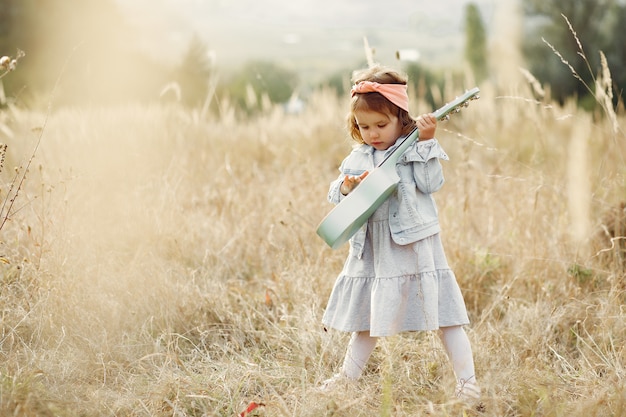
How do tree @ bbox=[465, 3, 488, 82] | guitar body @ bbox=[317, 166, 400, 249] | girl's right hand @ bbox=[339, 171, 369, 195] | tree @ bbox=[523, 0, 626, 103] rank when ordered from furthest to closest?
tree @ bbox=[465, 3, 488, 82], tree @ bbox=[523, 0, 626, 103], girl's right hand @ bbox=[339, 171, 369, 195], guitar body @ bbox=[317, 166, 400, 249]

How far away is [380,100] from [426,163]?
29cm

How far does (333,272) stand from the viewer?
150 inches

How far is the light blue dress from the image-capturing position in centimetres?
262

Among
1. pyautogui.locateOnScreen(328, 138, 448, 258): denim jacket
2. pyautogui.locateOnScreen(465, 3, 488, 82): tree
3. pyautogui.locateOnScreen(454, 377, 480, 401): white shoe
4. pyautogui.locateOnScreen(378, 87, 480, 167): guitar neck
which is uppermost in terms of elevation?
pyautogui.locateOnScreen(378, 87, 480, 167): guitar neck

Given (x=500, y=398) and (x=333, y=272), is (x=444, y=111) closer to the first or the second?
(x=500, y=398)

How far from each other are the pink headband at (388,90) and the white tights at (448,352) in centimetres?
88

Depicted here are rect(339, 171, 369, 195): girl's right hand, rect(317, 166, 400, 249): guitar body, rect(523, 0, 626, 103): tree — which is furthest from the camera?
rect(523, 0, 626, 103): tree

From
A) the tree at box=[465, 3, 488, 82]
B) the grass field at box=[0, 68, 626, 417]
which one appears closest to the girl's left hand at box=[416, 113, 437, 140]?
the grass field at box=[0, 68, 626, 417]

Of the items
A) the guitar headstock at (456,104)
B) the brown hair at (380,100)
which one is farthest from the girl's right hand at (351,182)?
the guitar headstock at (456,104)

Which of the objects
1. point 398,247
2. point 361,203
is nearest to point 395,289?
point 398,247

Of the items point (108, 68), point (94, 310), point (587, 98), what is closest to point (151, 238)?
point (94, 310)

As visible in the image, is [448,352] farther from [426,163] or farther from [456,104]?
[456,104]

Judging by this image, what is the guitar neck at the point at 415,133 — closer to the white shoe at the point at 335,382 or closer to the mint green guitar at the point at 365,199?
the mint green guitar at the point at 365,199

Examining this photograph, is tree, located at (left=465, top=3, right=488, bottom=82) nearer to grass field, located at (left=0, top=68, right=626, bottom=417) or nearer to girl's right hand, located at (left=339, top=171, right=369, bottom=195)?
grass field, located at (left=0, top=68, right=626, bottom=417)
